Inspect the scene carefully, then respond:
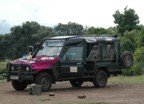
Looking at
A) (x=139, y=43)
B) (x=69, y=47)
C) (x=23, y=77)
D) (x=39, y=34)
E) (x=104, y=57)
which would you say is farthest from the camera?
(x=39, y=34)

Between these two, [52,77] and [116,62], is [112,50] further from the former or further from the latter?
[52,77]

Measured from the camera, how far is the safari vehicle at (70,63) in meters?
17.4

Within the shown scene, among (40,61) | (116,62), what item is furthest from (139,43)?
(40,61)

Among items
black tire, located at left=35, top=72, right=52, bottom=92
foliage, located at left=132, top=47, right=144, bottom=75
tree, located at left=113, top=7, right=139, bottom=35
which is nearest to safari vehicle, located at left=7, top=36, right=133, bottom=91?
black tire, located at left=35, top=72, right=52, bottom=92

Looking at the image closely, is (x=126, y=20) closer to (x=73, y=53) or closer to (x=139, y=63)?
(x=139, y=63)

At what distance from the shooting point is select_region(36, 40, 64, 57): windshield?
60.2 ft

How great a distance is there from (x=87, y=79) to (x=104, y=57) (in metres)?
1.23

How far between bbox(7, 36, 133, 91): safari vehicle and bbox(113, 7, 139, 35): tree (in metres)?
39.0

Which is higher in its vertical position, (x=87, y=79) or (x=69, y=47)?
(x=69, y=47)

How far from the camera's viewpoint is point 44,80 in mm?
17609

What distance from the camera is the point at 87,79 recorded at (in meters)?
19.6

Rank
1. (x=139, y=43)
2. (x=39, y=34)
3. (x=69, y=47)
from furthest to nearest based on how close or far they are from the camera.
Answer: (x=39, y=34) < (x=139, y=43) < (x=69, y=47)

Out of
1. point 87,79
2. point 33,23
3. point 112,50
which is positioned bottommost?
point 87,79

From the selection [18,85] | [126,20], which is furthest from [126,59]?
[126,20]
